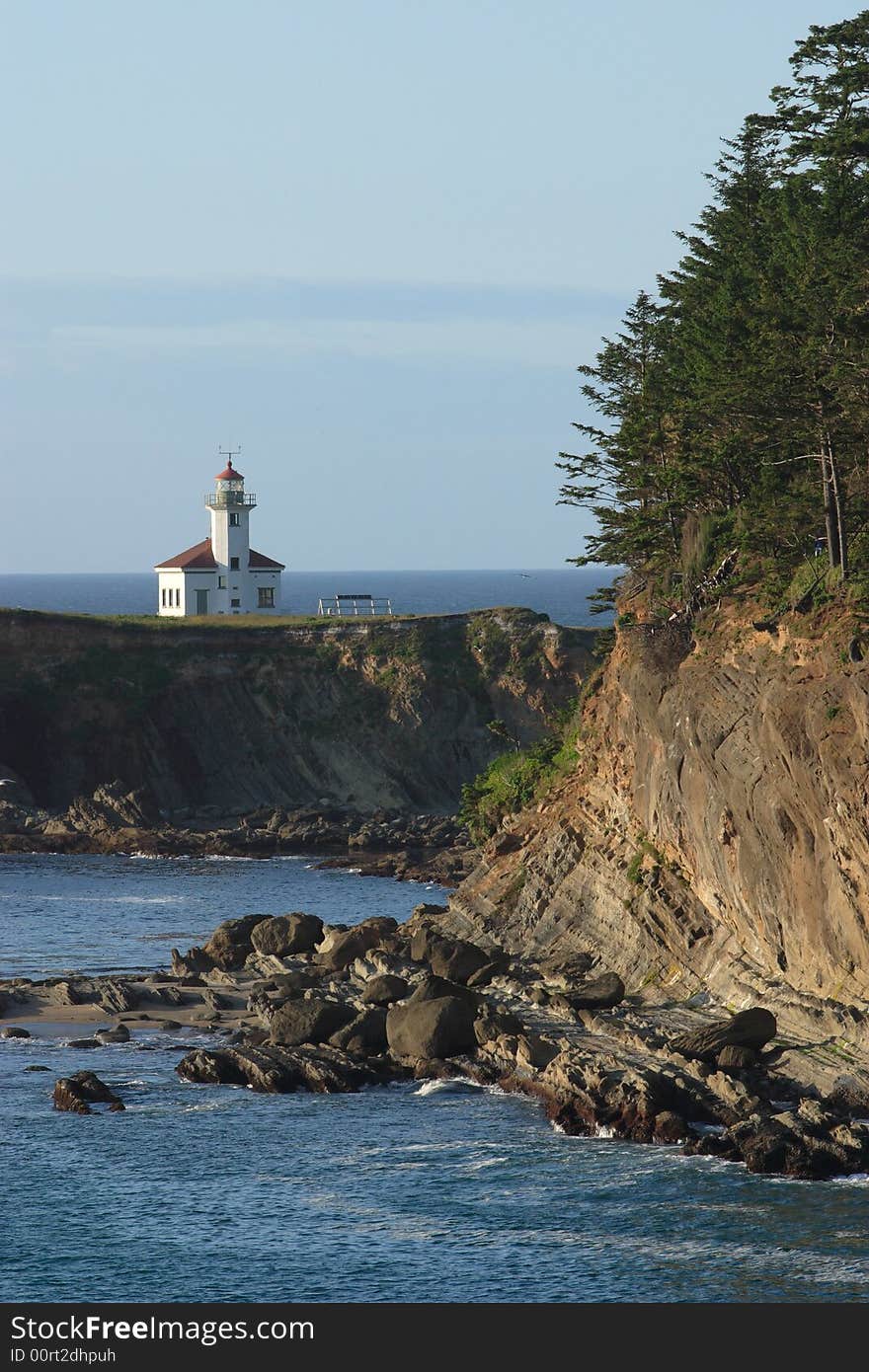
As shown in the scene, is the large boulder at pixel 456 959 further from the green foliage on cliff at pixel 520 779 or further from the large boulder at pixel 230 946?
the green foliage on cliff at pixel 520 779

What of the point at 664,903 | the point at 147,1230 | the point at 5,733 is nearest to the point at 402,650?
the point at 5,733

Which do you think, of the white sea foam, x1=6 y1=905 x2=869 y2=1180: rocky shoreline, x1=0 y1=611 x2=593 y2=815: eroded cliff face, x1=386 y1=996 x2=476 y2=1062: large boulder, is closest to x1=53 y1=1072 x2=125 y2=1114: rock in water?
x1=6 y1=905 x2=869 y2=1180: rocky shoreline

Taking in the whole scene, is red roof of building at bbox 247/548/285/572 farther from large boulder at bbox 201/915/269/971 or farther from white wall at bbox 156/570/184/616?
large boulder at bbox 201/915/269/971

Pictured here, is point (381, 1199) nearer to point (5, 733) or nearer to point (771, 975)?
point (771, 975)

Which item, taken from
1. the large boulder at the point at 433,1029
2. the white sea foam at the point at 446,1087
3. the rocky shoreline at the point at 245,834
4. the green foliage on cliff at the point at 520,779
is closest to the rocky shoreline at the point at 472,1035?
the large boulder at the point at 433,1029

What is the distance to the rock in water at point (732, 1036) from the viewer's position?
47438mm

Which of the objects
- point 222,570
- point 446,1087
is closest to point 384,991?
point 446,1087

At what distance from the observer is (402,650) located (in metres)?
125

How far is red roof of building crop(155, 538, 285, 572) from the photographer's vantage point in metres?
134

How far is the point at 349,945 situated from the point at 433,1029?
45.8ft

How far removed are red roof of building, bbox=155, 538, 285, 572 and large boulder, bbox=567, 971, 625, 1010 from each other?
269 feet

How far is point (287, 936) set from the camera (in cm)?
6888

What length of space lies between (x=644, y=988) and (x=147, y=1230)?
22741mm

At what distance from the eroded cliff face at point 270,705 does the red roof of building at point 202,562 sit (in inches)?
369
